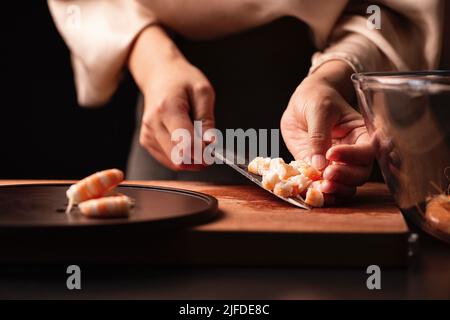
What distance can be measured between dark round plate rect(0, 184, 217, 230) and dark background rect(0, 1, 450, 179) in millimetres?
1024

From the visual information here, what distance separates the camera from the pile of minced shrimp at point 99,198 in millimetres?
697

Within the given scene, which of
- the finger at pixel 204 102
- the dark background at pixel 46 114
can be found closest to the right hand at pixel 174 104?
the finger at pixel 204 102

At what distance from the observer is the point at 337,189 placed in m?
0.85

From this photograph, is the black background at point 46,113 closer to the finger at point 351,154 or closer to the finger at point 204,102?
the finger at point 204,102

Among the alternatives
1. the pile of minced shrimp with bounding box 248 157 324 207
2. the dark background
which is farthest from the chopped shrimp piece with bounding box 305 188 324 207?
the dark background

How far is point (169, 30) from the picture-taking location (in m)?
1.34

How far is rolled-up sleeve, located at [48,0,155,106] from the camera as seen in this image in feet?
4.18

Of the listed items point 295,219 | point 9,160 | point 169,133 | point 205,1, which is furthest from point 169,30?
point 9,160

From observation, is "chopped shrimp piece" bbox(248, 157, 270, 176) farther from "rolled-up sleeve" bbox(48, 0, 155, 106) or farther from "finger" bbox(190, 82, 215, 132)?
"rolled-up sleeve" bbox(48, 0, 155, 106)

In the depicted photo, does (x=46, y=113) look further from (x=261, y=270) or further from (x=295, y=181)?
(x=261, y=270)

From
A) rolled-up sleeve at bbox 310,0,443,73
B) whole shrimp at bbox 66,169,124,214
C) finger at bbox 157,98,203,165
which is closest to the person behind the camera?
whole shrimp at bbox 66,169,124,214

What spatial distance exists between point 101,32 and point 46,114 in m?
0.70

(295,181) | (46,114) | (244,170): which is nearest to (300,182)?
(295,181)
